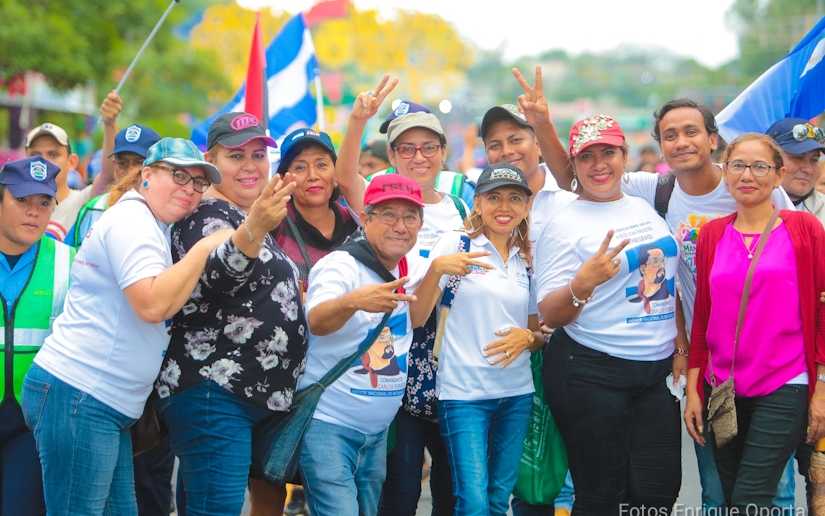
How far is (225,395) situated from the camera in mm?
3840

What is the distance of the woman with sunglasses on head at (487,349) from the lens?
452 centimetres

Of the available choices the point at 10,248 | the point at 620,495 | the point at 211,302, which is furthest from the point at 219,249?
the point at 620,495

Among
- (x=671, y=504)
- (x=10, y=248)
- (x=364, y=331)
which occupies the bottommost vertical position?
(x=671, y=504)

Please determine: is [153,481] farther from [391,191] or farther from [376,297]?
[391,191]

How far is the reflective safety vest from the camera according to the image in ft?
14.1

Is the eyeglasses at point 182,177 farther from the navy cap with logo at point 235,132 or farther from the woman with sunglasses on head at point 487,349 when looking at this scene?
the woman with sunglasses on head at point 487,349

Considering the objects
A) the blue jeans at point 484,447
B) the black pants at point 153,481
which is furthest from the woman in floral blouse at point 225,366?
the black pants at point 153,481

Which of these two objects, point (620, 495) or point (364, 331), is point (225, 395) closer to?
point (364, 331)

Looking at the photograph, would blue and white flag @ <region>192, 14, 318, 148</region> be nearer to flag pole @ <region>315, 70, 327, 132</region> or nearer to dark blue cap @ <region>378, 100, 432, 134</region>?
flag pole @ <region>315, 70, 327, 132</region>

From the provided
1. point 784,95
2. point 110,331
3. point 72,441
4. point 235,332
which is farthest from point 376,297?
point 784,95

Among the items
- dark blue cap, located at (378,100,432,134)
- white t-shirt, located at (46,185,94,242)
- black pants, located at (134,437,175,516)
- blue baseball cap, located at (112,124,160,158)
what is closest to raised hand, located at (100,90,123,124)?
white t-shirt, located at (46,185,94,242)

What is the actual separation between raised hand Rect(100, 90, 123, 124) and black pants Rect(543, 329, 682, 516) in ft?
11.0

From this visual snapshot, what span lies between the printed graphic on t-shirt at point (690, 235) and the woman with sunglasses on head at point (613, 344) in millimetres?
230

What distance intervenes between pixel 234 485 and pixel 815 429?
2.51 metres
